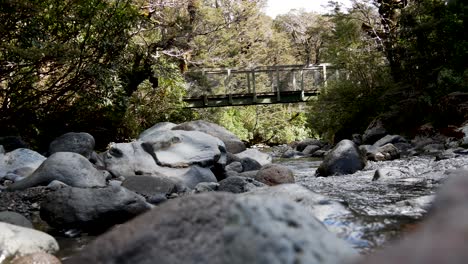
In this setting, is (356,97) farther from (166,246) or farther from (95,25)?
(166,246)

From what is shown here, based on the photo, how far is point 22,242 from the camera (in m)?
3.31

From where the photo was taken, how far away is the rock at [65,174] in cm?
575

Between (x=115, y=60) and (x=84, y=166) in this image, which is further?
(x=115, y=60)

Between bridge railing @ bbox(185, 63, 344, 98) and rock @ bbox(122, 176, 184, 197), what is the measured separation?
1178cm

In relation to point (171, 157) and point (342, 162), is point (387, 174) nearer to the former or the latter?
point (342, 162)

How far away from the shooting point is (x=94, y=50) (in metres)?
9.89

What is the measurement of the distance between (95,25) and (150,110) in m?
4.95

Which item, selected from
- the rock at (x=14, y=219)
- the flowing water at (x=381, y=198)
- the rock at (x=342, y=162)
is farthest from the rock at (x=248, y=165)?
the rock at (x=14, y=219)

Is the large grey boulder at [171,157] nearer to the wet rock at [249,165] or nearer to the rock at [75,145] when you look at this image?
the wet rock at [249,165]

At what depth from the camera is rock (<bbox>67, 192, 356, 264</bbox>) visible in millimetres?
1758

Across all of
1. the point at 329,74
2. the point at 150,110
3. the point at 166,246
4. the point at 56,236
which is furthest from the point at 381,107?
the point at 166,246

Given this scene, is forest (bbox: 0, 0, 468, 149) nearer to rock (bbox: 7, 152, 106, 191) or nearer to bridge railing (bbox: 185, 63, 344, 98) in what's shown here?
bridge railing (bbox: 185, 63, 344, 98)

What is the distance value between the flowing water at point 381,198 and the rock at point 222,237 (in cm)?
79

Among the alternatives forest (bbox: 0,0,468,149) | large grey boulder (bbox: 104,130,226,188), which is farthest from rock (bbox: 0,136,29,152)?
large grey boulder (bbox: 104,130,226,188)
